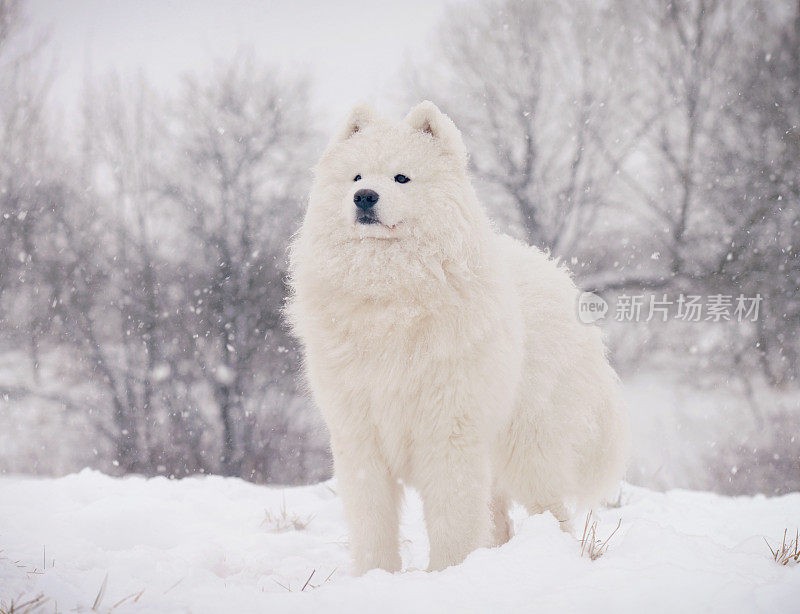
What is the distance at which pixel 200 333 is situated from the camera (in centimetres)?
827

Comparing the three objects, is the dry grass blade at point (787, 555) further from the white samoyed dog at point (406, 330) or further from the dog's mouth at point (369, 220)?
the dog's mouth at point (369, 220)

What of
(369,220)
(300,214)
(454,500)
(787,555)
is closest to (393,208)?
(369,220)

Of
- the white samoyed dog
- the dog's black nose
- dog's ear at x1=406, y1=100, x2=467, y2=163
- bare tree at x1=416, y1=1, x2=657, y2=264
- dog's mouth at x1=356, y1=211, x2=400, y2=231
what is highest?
bare tree at x1=416, y1=1, x2=657, y2=264

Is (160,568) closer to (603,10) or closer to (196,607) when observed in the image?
(196,607)

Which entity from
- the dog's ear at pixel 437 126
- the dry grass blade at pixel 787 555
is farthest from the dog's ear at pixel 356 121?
the dry grass blade at pixel 787 555

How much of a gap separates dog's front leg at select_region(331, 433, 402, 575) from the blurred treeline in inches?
204

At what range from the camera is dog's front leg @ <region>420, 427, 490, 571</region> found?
273 centimetres

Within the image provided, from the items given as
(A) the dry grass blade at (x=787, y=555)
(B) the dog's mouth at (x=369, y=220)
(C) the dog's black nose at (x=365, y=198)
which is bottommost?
(A) the dry grass blade at (x=787, y=555)

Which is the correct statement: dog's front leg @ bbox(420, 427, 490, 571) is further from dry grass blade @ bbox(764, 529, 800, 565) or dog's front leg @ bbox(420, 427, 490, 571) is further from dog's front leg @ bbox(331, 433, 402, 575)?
dry grass blade @ bbox(764, 529, 800, 565)

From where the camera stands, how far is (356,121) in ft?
9.98

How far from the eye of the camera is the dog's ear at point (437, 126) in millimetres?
2939

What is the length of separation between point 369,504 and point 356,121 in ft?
6.83

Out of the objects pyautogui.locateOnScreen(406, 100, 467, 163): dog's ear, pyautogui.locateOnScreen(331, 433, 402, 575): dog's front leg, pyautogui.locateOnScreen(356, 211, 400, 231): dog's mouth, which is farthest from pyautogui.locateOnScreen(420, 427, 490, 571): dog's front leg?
pyautogui.locateOnScreen(406, 100, 467, 163): dog's ear

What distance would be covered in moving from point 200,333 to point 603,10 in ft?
24.3
